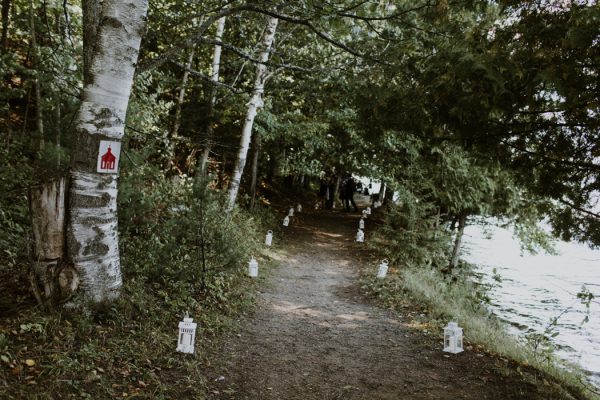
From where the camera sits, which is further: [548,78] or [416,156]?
[416,156]

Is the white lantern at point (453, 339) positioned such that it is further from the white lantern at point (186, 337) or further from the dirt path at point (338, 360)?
the white lantern at point (186, 337)

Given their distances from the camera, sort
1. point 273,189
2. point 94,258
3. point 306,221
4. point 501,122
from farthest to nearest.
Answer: point 273,189 < point 306,221 < point 501,122 < point 94,258

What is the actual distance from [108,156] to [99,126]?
12.8 inches

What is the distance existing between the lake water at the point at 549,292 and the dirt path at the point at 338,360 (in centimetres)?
303

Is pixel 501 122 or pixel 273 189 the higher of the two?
pixel 501 122

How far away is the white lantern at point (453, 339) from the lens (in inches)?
247

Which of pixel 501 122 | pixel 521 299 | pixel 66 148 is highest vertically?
pixel 501 122

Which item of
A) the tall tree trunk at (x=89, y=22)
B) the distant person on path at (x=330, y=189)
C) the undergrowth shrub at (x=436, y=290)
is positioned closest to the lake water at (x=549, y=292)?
the undergrowth shrub at (x=436, y=290)

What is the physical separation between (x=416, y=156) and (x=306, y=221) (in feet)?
23.2

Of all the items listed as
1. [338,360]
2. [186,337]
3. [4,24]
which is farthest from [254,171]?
[186,337]

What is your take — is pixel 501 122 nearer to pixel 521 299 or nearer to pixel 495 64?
pixel 495 64

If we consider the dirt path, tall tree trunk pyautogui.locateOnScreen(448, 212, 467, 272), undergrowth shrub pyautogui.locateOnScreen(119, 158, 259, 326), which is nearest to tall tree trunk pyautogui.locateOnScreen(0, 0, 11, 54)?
undergrowth shrub pyautogui.locateOnScreen(119, 158, 259, 326)

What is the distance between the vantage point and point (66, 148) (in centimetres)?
651

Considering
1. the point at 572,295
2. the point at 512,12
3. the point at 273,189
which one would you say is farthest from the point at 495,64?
the point at 273,189
